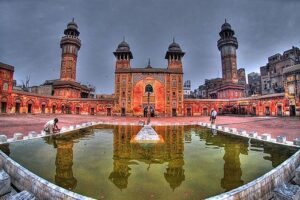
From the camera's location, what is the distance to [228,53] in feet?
144

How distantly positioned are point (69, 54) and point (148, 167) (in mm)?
41688

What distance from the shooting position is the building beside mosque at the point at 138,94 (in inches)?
1225

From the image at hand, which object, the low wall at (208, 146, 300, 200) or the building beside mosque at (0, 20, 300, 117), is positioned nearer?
the low wall at (208, 146, 300, 200)

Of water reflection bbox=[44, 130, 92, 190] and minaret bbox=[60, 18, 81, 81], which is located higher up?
minaret bbox=[60, 18, 81, 81]

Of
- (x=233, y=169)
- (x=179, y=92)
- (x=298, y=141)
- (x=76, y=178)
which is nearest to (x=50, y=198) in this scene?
(x=76, y=178)

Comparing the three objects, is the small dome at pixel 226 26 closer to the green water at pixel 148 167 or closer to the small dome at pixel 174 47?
the small dome at pixel 174 47

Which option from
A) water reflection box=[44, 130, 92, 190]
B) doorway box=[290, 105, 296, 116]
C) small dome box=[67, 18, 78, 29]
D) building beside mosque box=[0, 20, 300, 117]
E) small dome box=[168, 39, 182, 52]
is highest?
small dome box=[67, 18, 78, 29]

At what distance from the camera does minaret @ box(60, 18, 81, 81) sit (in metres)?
41.4

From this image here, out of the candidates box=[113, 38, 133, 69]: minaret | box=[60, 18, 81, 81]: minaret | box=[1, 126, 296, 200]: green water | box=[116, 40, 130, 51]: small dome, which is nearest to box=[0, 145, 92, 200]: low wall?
box=[1, 126, 296, 200]: green water

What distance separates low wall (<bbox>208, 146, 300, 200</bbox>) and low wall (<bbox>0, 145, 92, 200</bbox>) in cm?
279

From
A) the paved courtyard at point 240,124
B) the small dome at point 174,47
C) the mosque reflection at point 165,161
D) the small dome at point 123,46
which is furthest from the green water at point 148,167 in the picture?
the small dome at point 123,46

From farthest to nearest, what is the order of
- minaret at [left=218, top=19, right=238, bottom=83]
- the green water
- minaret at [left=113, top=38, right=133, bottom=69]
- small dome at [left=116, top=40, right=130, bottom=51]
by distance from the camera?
minaret at [left=218, top=19, right=238, bottom=83] < small dome at [left=116, top=40, right=130, bottom=51] < minaret at [left=113, top=38, right=133, bottom=69] < the green water

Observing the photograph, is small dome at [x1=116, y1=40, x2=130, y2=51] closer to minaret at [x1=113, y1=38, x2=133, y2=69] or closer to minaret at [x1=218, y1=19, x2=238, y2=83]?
minaret at [x1=113, y1=38, x2=133, y2=69]

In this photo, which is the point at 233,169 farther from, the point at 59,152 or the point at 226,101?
the point at 226,101
